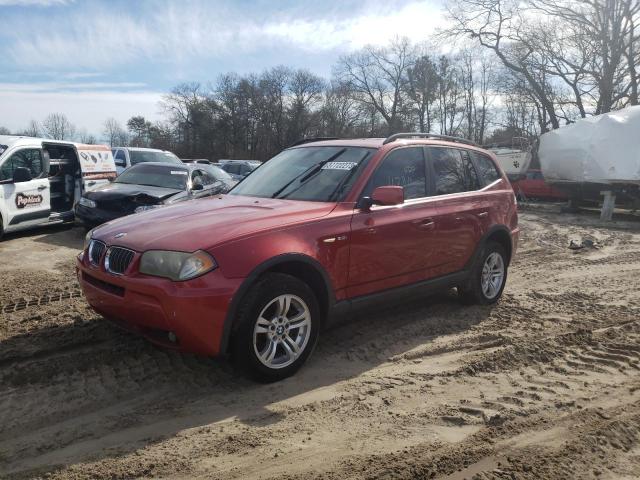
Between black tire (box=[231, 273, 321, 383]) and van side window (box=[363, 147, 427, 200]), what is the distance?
1202 millimetres

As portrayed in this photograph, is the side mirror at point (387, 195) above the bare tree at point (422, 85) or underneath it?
underneath

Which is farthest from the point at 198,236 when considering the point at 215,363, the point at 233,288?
the point at 215,363

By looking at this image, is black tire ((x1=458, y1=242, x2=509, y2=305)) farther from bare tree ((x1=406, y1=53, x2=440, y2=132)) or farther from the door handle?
bare tree ((x1=406, y1=53, x2=440, y2=132))

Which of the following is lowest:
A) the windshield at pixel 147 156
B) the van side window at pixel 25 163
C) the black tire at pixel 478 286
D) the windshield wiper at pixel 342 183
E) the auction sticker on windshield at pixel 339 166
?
the black tire at pixel 478 286

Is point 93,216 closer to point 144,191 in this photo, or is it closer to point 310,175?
point 144,191

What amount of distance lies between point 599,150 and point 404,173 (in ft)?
43.9

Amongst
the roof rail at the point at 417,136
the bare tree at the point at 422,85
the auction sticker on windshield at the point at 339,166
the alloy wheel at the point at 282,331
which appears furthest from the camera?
the bare tree at the point at 422,85

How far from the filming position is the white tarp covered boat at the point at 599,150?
1498cm

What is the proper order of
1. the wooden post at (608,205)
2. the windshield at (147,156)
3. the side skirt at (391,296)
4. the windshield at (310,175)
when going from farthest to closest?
the windshield at (147,156), the wooden post at (608,205), the windshield at (310,175), the side skirt at (391,296)

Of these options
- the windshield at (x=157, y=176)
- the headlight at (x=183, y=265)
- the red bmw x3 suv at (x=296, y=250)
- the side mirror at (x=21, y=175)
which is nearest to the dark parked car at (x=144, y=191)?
the windshield at (x=157, y=176)

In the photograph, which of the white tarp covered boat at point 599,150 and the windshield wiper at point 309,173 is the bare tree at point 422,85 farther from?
the windshield wiper at point 309,173

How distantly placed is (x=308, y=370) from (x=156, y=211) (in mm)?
1841

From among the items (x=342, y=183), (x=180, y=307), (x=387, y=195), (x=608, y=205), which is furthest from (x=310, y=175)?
(x=608, y=205)

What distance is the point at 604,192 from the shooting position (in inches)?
619
